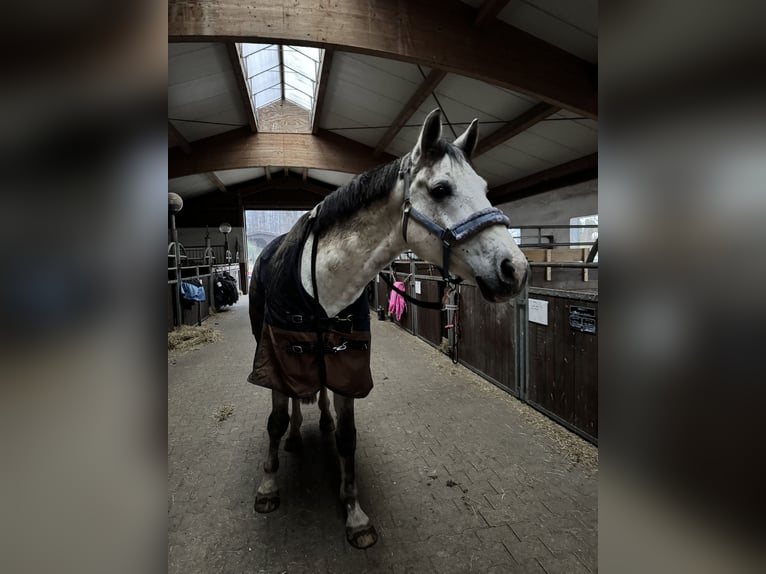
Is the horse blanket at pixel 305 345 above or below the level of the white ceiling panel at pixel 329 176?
below

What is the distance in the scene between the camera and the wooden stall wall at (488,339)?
9.16 feet

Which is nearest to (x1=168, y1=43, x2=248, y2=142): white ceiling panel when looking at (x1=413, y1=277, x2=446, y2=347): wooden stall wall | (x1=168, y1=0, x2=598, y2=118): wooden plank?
(x1=168, y1=0, x2=598, y2=118): wooden plank

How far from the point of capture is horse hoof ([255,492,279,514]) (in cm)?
150

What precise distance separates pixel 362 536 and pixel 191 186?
11866 mm

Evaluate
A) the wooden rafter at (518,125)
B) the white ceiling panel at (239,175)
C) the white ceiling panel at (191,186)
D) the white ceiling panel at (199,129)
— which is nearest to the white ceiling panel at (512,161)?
the wooden rafter at (518,125)

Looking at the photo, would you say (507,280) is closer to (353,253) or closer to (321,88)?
(353,253)

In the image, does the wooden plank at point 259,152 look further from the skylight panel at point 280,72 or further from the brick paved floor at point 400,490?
the brick paved floor at point 400,490

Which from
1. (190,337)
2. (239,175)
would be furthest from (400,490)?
(239,175)

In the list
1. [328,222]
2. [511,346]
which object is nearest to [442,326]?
[511,346]

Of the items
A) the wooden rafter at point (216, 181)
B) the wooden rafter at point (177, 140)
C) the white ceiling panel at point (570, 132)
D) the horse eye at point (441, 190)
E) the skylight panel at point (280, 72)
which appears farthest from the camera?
the wooden rafter at point (216, 181)

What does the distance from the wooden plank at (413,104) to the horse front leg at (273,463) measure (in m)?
3.72
